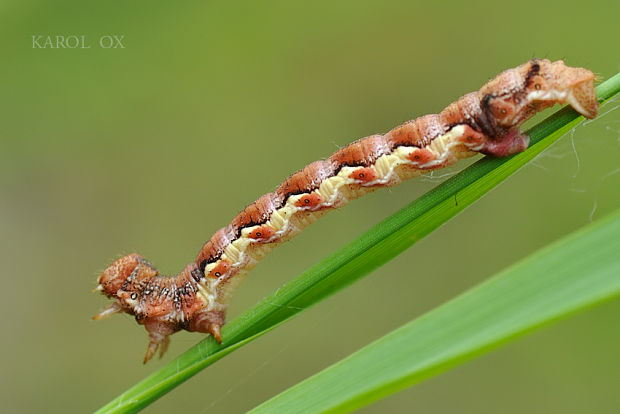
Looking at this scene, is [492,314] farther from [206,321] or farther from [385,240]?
[206,321]

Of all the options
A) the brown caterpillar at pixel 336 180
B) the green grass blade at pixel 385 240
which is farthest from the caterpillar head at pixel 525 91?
the green grass blade at pixel 385 240

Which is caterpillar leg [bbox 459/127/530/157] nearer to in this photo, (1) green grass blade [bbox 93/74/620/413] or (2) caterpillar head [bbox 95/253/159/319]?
(1) green grass blade [bbox 93/74/620/413]

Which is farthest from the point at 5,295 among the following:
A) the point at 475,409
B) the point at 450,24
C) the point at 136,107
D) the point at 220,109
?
the point at 450,24

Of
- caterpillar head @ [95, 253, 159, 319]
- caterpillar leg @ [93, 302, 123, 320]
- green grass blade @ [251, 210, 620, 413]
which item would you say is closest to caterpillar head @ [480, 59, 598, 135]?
green grass blade @ [251, 210, 620, 413]

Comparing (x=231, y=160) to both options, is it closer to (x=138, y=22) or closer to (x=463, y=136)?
(x=138, y=22)

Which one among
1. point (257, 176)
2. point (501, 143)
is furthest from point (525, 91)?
point (257, 176)

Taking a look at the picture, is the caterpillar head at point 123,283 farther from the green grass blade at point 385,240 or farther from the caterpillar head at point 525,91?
the caterpillar head at point 525,91

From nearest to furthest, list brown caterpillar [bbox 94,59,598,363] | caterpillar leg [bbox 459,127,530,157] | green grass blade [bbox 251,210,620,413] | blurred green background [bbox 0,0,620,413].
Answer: green grass blade [bbox 251,210,620,413] → caterpillar leg [bbox 459,127,530,157] → brown caterpillar [bbox 94,59,598,363] → blurred green background [bbox 0,0,620,413]

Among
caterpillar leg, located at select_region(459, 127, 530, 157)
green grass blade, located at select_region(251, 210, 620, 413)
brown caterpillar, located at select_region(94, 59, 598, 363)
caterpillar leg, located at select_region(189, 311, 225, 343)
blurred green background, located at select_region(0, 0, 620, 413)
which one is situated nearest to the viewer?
green grass blade, located at select_region(251, 210, 620, 413)
